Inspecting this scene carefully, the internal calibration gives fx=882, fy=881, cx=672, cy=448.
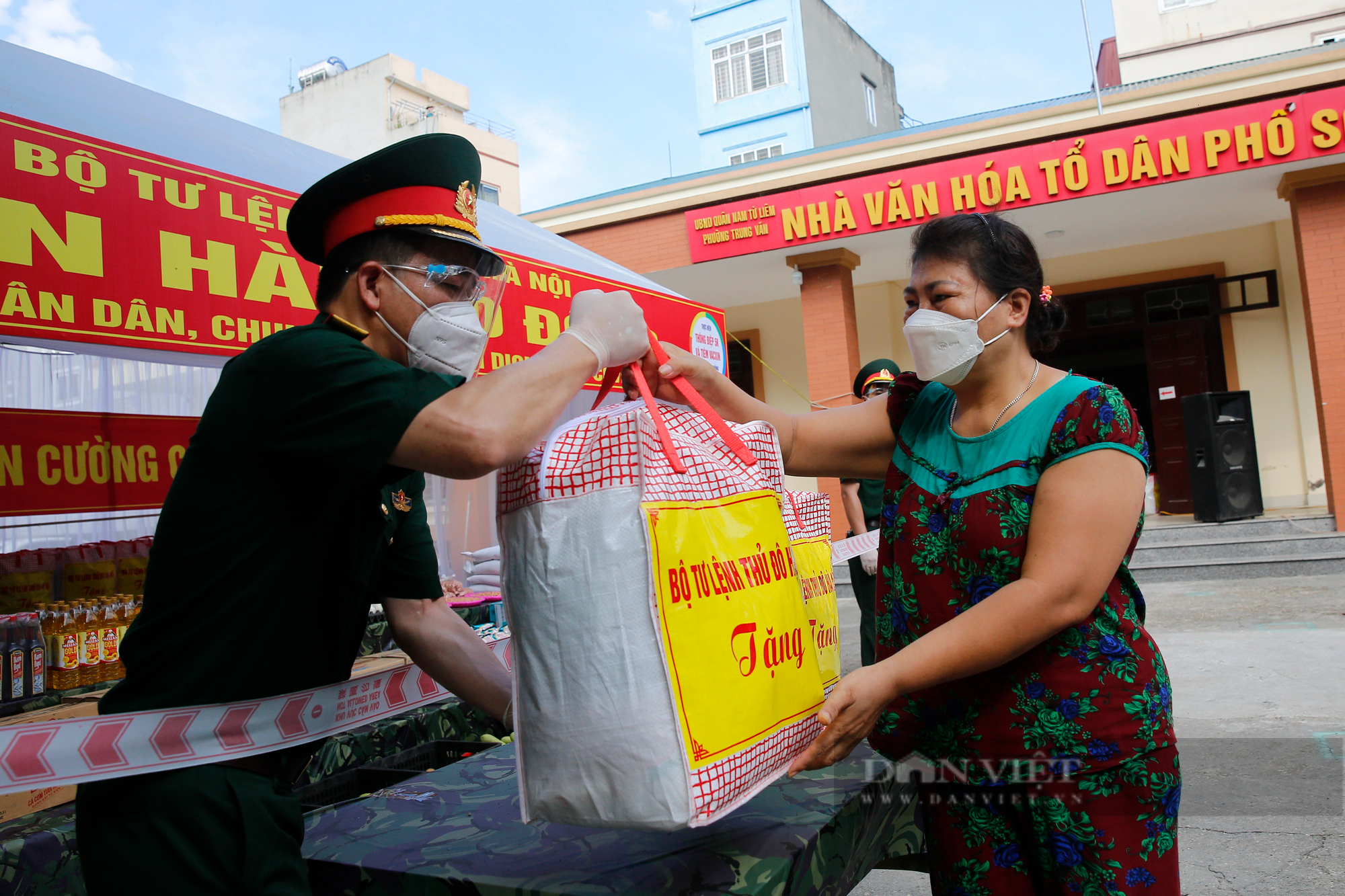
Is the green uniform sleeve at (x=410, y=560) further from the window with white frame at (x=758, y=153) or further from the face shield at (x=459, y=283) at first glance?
the window with white frame at (x=758, y=153)

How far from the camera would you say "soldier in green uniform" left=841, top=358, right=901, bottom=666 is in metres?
4.73

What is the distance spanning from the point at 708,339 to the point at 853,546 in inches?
74.0

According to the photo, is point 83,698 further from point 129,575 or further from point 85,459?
point 85,459

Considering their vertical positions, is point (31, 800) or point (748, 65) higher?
point (748, 65)

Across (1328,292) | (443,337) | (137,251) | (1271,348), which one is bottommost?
(443,337)

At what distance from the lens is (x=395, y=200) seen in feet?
4.72

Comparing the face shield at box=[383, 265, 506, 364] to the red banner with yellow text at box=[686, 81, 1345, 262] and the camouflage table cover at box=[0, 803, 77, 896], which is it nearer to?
the camouflage table cover at box=[0, 803, 77, 896]

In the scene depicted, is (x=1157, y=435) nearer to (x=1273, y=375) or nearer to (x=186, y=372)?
(x=1273, y=375)

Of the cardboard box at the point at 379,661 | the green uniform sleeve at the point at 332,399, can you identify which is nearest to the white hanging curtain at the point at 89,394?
the cardboard box at the point at 379,661

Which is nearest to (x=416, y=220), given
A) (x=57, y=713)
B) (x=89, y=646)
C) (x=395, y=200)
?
(x=395, y=200)

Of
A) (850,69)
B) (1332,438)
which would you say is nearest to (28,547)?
(1332,438)

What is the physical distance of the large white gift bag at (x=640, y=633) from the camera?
106 cm

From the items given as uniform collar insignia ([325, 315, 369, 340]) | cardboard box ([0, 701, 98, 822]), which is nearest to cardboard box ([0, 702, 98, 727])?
cardboard box ([0, 701, 98, 822])

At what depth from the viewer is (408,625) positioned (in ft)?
5.41
